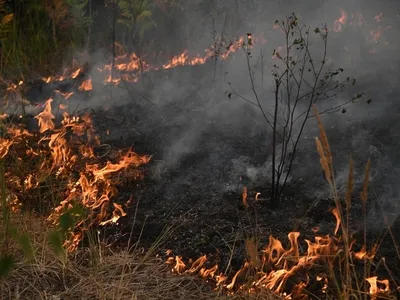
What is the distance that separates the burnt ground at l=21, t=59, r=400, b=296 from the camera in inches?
129

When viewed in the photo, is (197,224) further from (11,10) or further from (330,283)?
(11,10)

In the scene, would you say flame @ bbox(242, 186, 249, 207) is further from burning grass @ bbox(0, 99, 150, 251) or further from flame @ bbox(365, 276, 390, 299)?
flame @ bbox(365, 276, 390, 299)

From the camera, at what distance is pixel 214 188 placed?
3930 mm

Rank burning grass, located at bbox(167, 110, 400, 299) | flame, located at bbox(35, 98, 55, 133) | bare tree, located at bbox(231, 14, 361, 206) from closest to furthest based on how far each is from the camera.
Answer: burning grass, located at bbox(167, 110, 400, 299), bare tree, located at bbox(231, 14, 361, 206), flame, located at bbox(35, 98, 55, 133)

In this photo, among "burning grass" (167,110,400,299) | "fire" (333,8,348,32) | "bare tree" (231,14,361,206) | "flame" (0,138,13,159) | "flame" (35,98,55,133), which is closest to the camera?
"burning grass" (167,110,400,299)

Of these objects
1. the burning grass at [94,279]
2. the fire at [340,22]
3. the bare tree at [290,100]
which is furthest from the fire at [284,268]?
the fire at [340,22]

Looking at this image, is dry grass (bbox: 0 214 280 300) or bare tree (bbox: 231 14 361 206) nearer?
dry grass (bbox: 0 214 280 300)

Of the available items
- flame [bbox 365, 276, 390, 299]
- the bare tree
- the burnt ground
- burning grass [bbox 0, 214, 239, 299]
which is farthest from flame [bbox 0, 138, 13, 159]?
flame [bbox 365, 276, 390, 299]

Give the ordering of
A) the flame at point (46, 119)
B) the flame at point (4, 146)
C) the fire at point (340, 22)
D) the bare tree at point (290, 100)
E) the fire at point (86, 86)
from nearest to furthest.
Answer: the bare tree at point (290, 100)
the flame at point (4, 146)
the flame at point (46, 119)
the fire at point (86, 86)
the fire at point (340, 22)

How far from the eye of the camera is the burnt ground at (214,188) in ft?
10.8

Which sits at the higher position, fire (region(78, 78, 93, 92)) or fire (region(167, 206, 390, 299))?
fire (region(78, 78, 93, 92))

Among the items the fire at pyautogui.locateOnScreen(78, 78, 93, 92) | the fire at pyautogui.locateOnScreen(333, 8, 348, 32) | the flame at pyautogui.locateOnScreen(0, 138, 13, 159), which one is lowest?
the flame at pyautogui.locateOnScreen(0, 138, 13, 159)

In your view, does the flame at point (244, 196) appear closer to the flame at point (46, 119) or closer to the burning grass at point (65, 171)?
the burning grass at point (65, 171)

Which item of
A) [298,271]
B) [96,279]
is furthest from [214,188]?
[96,279]
